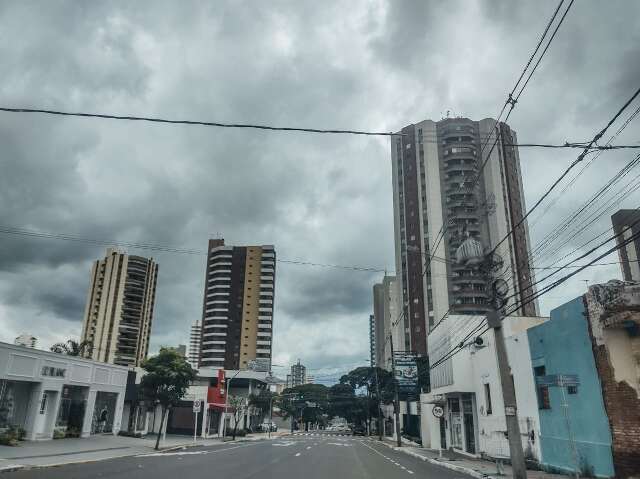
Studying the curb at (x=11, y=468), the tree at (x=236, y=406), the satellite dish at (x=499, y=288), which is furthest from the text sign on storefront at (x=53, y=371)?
the satellite dish at (x=499, y=288)

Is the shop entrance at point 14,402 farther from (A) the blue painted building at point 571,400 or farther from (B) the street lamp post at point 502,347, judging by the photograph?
(A) the blue painted building at point 571,400

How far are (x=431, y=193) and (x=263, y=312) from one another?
201 feet

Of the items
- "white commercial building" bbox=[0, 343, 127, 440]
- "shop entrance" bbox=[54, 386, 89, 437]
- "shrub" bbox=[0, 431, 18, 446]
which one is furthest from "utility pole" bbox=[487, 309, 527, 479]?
"shop entrance" bbox=[54, 386, 89, 437]

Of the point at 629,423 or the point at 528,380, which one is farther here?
the point at 528,380

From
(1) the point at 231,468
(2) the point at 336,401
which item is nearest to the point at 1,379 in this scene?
(1) the point at 231,468

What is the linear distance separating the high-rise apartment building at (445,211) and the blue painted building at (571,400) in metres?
64.9

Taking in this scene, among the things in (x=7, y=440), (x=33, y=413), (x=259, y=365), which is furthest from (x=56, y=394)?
(x=259, y=365)

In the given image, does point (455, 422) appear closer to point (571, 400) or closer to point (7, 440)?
point (571, 400)

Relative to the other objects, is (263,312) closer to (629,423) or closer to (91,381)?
(91,381)

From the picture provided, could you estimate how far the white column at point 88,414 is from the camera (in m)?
38.4

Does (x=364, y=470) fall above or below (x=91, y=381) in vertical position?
below

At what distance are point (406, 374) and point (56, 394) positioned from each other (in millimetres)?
29512

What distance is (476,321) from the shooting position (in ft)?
120

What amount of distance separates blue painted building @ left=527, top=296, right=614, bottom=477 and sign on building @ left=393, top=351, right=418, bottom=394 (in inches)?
983
